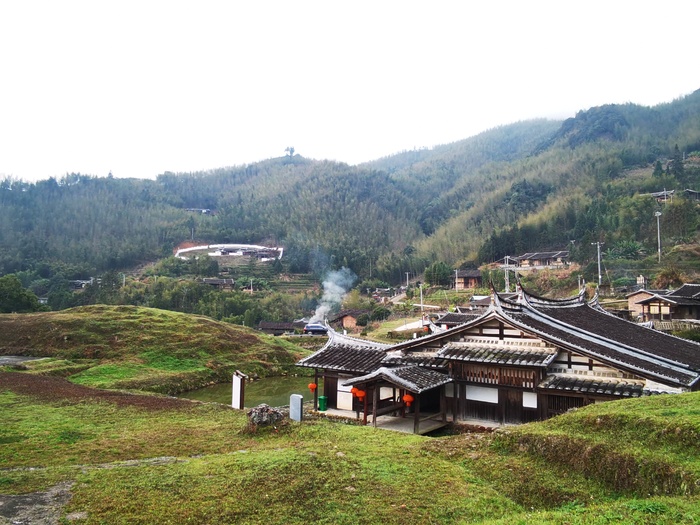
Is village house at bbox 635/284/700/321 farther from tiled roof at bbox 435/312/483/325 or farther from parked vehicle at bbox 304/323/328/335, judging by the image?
parked vehicle at bbox 304/323/328/335

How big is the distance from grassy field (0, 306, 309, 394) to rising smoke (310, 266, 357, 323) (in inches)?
1069

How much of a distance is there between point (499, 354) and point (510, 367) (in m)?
0.68

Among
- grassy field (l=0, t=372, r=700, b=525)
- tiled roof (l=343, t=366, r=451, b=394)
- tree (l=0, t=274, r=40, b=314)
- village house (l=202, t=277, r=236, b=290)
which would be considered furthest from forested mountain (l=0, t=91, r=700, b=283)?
grassy field (l=0, t=372, r=700, b=525)

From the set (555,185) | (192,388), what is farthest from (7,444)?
(555,185)

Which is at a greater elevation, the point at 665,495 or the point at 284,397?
the point at 665,495

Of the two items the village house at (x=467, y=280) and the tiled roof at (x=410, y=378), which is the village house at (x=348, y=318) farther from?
the tiled roof at (x=410, y=378)

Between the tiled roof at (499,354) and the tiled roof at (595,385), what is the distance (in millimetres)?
744

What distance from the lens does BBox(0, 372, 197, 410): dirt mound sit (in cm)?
2255

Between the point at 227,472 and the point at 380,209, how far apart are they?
16824cm

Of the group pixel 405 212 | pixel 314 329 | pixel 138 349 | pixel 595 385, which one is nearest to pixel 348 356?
pixel 595 385

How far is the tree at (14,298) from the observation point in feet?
168

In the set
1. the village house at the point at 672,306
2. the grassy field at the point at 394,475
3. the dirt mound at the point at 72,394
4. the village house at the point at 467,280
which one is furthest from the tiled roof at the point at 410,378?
the village house at the point at 467,280

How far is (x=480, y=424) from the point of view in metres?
17.7

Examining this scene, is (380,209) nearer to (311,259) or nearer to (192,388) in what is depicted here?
(311,259)
